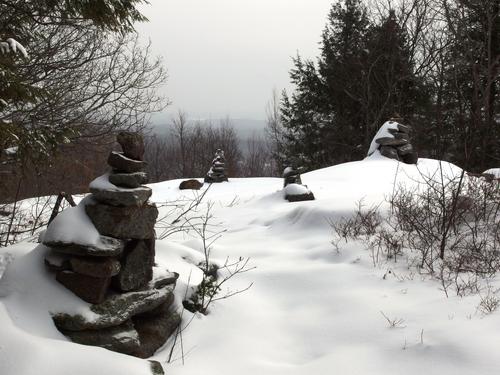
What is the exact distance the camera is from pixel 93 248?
3225 millimetres

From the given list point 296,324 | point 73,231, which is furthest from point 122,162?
point 296,324

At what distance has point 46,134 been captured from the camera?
527 centimetres

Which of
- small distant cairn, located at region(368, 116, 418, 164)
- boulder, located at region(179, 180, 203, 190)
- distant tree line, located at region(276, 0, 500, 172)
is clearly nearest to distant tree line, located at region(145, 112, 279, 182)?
distant tree line, located at region(276, 0, 500, 172)

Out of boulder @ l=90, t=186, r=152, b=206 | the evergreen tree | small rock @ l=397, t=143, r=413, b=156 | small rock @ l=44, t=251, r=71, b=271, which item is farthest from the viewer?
the evergreen tree

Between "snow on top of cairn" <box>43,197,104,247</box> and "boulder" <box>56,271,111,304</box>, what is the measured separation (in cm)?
29

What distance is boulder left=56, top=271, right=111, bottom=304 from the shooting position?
327 centimetres

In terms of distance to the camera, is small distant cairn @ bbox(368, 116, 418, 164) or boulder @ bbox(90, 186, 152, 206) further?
small distant cairn @ bbox(368, 116, 418, 164)

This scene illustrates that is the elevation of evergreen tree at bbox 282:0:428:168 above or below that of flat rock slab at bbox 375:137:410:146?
above

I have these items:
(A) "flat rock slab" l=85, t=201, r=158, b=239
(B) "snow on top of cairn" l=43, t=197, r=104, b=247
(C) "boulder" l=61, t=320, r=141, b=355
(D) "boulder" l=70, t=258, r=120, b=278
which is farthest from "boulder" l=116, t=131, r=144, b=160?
(C) "boulder" l=61, t=320, r=141, b=355

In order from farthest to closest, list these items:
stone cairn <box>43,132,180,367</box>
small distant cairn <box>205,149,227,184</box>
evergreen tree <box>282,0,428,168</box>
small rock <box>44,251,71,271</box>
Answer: evergreen tree <box>282,0,428,168</box>
small distant cairn <box>205,149,227,184</box>
small rock <box>44,251,71,271</box>
stone cairn <box>43,132,180,367</box>

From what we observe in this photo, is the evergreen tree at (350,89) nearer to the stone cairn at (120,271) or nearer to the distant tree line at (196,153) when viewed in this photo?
the distant tree line at (196,153)

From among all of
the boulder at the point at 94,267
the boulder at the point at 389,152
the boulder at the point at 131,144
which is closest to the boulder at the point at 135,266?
the boulder at the point at 94,267

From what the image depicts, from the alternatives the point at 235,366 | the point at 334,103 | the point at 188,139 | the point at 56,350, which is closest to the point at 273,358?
the point at 235,366

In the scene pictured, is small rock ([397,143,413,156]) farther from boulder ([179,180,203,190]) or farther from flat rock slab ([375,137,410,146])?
boulder ([179,180,203,190])
